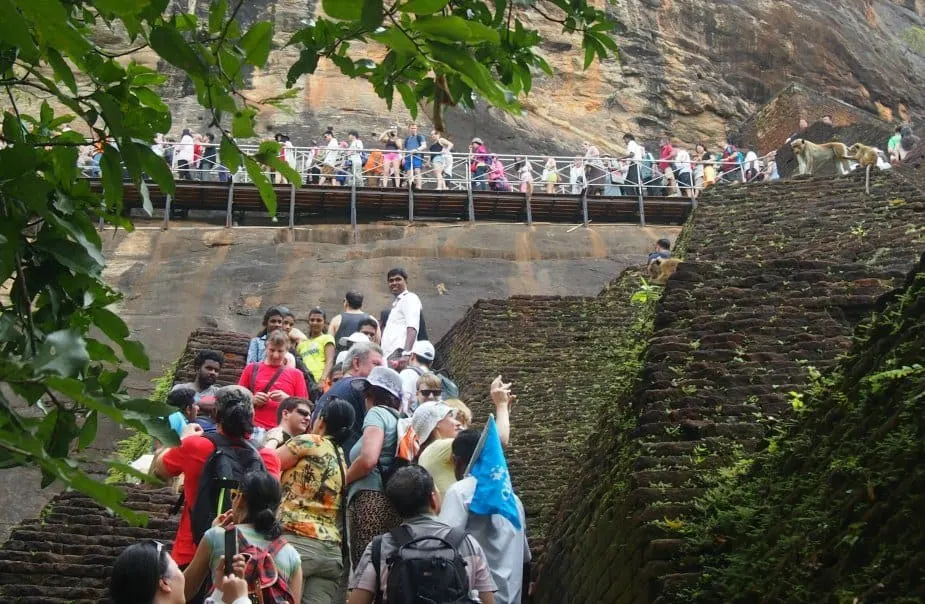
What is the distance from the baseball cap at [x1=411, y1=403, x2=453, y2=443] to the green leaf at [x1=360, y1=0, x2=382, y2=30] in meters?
4.41

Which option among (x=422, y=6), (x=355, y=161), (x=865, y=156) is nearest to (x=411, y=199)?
(x=355, y=161)

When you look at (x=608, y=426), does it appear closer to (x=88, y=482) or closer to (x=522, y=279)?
(x=88, y=482)

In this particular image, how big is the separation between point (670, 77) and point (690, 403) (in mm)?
32014

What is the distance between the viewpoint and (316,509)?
7.73 m

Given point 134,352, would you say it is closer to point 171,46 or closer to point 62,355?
point 171,46

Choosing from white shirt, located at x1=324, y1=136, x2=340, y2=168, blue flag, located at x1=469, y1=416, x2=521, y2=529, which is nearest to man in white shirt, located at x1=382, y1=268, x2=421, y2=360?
blue flag, located at x1=469, y1=416, x2=521, y2=529

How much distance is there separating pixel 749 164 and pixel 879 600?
24.7m

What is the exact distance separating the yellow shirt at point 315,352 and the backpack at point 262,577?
646 centimetres

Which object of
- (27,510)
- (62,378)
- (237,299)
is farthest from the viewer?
(237,299)

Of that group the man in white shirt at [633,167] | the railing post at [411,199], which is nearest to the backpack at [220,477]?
the railing post at [411,199]

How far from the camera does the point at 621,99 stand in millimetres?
38438

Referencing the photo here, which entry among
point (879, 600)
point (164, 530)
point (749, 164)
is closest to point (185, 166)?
point (749, 164)

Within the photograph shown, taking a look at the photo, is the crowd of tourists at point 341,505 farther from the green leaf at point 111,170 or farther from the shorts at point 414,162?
the shorts at point 414,162

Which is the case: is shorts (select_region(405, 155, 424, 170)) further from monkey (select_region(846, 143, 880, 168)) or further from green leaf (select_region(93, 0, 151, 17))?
green leaf (select_region(93, 0, 151, 17))
